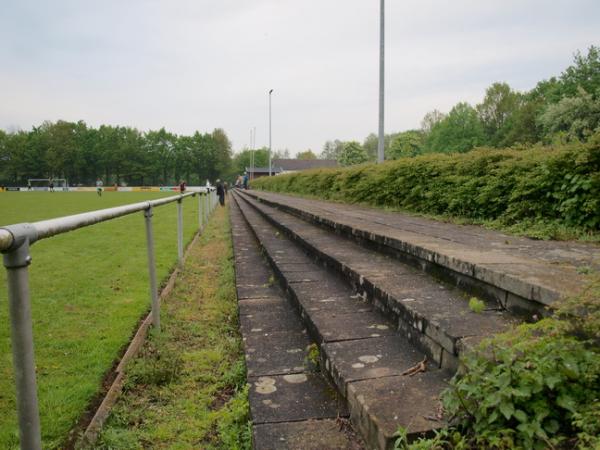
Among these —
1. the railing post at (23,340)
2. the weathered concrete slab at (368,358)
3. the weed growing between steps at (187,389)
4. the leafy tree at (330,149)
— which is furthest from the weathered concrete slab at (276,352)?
the leafy tree at (330,149)

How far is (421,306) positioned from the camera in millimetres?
2193

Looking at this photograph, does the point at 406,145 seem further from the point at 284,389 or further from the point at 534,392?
the point at 534,392

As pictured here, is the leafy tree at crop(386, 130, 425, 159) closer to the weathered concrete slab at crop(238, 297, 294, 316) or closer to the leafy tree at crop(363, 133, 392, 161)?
the leafy tree at crop(363, 133, 392, 161)

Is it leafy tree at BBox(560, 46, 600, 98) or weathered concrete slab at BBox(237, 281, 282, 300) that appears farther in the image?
leafy tree at BBox(560, 46, 600, 98)

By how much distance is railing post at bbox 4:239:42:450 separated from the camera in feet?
3.74

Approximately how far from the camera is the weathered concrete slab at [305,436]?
→ 1601mm

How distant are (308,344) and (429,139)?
75802 mm

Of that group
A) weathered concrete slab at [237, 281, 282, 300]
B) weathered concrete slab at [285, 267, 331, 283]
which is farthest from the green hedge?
weathered concrete slab at [237, 281, 282, 300]

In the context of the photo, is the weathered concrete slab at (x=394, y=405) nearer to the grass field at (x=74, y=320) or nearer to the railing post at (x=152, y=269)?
the grass field at (x=74, y=320)

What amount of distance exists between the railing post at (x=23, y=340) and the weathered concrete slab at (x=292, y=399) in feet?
2.86

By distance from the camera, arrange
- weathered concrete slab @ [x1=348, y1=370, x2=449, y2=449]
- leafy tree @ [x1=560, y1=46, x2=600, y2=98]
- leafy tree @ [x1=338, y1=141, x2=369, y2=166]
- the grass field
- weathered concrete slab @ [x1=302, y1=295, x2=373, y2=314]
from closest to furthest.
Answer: weathered concrete slab @ [x1=348, y1=370, x2=449, y2=449], the grass field, weathered concrete slab @ [x1=302, y1=295, x2=373, y2=314], leafy tree @ [x1=560, y1=46, x2=600, y2=98], leafy tree @ [x1=338, y1=141, x2=369, y2=166]

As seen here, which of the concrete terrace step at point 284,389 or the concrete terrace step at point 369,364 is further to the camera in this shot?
the concrete terrace step at point 284,389

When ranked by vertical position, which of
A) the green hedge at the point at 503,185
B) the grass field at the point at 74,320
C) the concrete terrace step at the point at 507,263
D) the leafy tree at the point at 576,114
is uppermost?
the leafy tree at the point at 576,114

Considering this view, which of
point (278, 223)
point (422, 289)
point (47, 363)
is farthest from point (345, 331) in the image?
point (278, 223)
